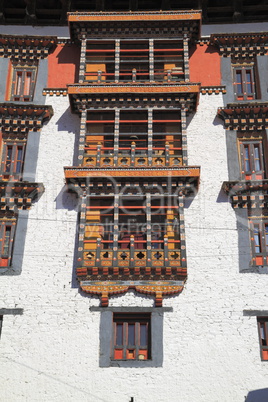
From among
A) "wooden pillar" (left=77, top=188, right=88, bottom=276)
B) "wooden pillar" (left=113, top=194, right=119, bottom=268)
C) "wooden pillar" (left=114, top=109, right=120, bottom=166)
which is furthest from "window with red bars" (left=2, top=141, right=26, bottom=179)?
"wooden pillar" (left=113, top=194, right=119, bottom=268)

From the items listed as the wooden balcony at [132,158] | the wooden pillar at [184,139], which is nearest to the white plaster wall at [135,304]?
the wooden pillar at [184,139]

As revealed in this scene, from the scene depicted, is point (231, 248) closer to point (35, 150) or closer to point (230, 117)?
point (230, 117)

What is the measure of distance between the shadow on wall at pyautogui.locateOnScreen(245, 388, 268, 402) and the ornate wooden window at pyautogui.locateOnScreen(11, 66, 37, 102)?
11.9 meters

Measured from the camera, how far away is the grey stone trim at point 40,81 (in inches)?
782

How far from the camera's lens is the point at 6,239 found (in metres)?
17.3

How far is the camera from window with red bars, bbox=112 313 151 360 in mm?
15578

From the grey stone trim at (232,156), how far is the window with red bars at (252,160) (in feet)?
0.65

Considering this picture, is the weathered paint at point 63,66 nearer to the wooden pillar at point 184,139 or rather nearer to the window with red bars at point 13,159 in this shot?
the window with red bars at point 13,159

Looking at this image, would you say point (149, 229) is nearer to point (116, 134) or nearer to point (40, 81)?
point (116, 134)

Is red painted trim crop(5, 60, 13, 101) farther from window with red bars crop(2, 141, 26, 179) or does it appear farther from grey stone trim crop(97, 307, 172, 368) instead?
grey stone trim crop(97, 307, 172, 368)

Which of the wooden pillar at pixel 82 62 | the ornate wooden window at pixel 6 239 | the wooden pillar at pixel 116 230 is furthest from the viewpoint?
the wooden pillar at pixel 82 62

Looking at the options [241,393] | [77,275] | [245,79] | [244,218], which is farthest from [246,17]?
[241,393]

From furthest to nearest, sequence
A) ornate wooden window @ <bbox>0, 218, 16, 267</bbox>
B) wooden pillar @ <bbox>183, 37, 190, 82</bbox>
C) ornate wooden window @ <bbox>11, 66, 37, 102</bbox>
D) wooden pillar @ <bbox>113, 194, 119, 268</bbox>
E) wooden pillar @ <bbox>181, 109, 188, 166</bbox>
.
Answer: ornate wooden window @ <bbox>11, 66, 37, 102</bbox>, wooden pillar @ <bbox>183, 37, 190, 82</bbox>, wooden pillar @ <bbox>181, 109, 188, 166</bbox>, ornate wooden window @ <bbox>0, 218, 16, 267</bbox>, wooden pillar @ <bbox>113, 194, 119, 268</bbox>

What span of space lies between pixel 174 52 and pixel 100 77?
294 centimetres
